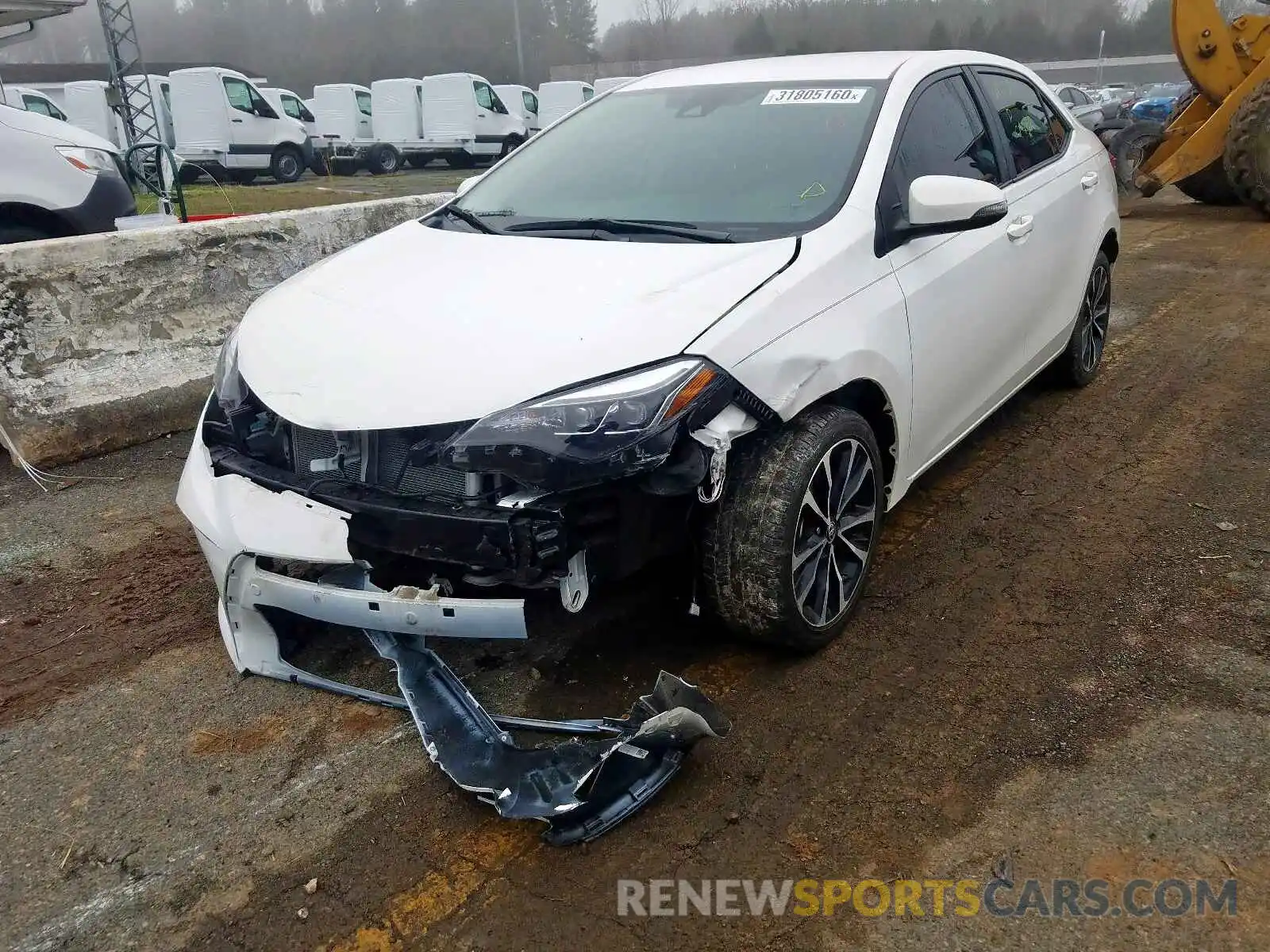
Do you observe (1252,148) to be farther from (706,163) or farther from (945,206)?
(706,163)

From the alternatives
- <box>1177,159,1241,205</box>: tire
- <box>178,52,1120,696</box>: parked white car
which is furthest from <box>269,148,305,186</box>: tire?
<box>178,52,1120,696</box>: parked white car

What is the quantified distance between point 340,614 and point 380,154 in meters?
27.2

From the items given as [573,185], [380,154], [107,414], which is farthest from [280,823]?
[380,154]

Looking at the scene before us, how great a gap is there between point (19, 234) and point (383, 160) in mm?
22990

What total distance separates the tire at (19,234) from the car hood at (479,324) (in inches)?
147

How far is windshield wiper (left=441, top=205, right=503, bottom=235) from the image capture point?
3.59m

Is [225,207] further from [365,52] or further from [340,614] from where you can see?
[365,52]

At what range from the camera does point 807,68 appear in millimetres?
3895

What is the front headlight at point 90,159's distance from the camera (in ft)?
20.6

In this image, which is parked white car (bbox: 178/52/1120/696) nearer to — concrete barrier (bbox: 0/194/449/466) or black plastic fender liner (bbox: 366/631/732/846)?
black plastic fender liner (bbox: 366/631/732/846)

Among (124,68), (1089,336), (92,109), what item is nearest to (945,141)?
(1089,336)

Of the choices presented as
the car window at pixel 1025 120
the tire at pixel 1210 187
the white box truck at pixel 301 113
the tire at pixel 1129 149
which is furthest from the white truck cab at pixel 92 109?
the car window at pixel 1025 120

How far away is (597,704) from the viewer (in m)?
2.93

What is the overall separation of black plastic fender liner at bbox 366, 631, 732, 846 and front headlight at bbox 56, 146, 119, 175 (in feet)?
17.1
